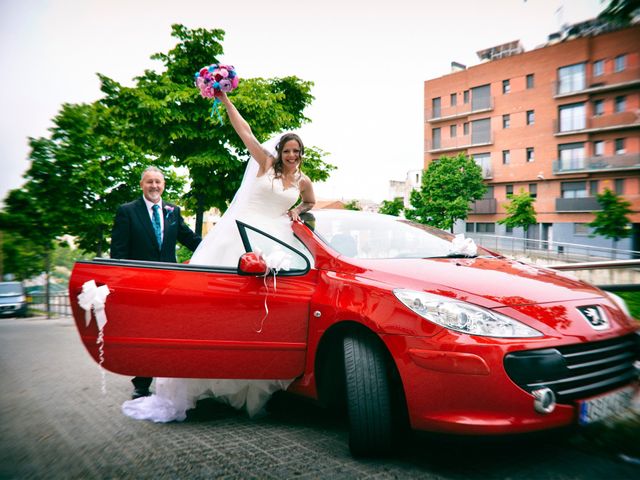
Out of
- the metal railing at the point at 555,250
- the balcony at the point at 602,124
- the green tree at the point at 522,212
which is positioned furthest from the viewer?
the green tree at the point at 522,212

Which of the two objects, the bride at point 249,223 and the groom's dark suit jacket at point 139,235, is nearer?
the bride at point 249,223

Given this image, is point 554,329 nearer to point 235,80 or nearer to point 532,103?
point 235,80

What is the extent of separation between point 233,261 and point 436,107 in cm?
4177

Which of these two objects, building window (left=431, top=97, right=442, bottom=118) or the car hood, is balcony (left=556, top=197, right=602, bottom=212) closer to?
building window (left=431, top=97, right=442, bottom=118)

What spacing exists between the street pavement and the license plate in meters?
0.18

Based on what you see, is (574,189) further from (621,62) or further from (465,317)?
(465,317)

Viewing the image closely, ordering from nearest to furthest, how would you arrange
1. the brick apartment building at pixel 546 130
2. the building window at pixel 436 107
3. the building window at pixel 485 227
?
the brick apartment building at pixel 546 130
the building window at pixel 485 227
the building window at pixel 436 107

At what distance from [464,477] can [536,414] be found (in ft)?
1.68

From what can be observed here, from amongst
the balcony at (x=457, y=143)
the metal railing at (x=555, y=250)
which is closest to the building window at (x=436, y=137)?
the balcony at (x=457, y=143)

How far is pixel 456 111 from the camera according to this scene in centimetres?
4059

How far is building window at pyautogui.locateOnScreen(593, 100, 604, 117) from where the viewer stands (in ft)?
107

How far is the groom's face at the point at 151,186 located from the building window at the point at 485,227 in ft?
122

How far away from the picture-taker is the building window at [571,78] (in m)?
33.8

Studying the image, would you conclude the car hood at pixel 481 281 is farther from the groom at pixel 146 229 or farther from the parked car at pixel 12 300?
the parked car at pixel 12 300
